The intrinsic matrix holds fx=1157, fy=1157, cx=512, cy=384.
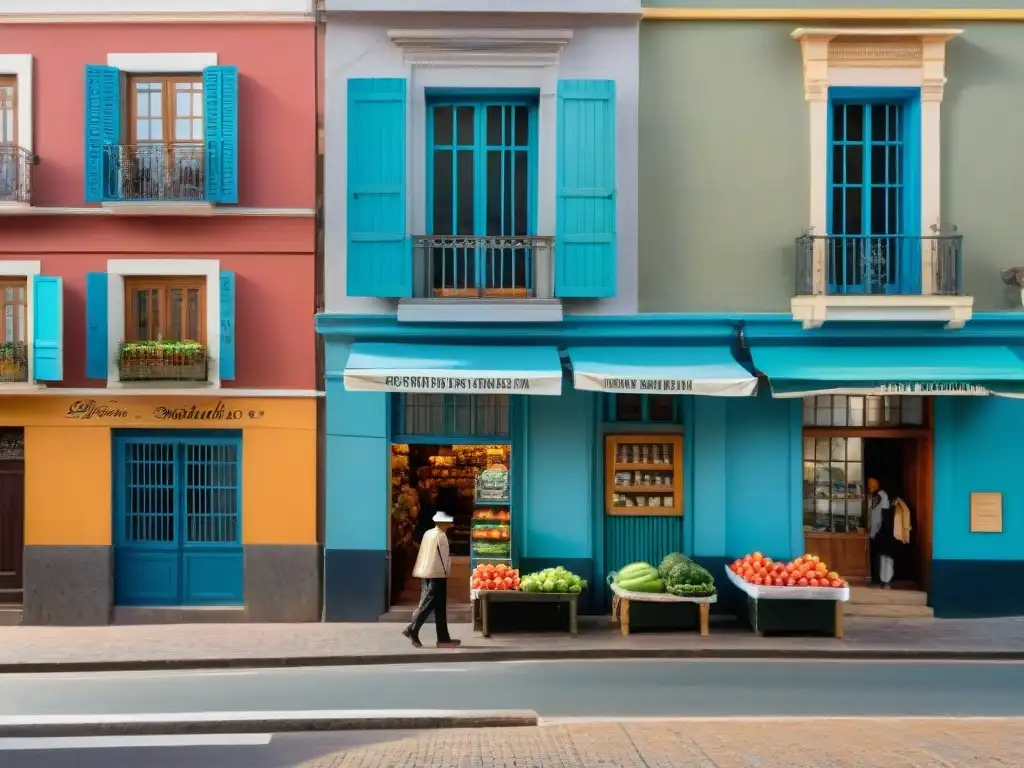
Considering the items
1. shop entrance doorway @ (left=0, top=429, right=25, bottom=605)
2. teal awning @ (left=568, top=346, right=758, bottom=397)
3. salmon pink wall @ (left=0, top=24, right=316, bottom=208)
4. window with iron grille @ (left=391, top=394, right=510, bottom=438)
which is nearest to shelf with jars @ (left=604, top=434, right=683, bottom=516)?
teal awning @ (left=568, top=346, right=758, bottom=397)

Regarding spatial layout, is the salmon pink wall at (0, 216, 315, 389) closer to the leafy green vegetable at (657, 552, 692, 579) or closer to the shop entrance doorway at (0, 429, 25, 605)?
the shop entrance doorway at (0, 429, 25, 605)

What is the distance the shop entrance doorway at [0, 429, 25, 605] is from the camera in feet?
51.7

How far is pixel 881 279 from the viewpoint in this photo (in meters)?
15.3

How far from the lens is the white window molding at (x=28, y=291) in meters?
15.1

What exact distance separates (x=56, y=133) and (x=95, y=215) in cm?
123

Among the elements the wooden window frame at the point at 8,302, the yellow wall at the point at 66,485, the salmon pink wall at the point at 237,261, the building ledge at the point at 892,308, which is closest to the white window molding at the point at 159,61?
the salmon pink wall at the point at 237,261

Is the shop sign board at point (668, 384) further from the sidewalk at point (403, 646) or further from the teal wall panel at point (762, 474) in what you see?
the sidewalk at point (403, 646)

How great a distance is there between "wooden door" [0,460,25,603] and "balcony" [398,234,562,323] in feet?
19.0

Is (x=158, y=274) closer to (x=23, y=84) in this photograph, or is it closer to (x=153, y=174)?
(x=153, y=174)

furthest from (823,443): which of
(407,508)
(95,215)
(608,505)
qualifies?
(95,215)

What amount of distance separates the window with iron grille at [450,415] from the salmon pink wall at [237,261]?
1.31m

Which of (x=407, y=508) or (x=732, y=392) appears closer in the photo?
(x=732, y=392)

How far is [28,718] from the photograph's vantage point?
1049cm

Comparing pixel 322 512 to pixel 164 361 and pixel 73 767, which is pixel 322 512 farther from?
pixel 73 767
